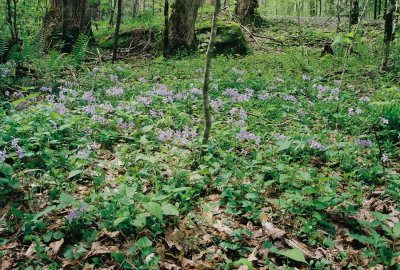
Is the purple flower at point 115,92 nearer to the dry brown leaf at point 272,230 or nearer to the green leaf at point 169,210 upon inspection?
the green leaf at point 169,210

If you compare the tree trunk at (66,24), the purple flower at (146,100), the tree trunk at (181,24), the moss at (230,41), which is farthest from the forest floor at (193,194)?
the moss at (230,41)

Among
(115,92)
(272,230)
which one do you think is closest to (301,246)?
(272,230)

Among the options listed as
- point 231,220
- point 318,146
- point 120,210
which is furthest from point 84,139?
point 318,146

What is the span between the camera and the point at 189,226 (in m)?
2.41

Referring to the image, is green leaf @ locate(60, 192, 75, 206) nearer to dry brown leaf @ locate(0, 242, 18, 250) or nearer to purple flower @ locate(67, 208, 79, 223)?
purple flower @ locate(67, 208, 79, 223)

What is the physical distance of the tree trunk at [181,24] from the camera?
9.62m

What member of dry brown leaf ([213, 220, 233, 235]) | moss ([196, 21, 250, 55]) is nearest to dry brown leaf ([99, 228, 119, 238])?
dry brown leaf ([213, 220, 233, 235])

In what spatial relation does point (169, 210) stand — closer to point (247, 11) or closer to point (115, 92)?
point (115, 92)

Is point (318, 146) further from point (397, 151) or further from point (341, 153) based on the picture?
point (397, 151)

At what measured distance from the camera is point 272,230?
2422 millimetres

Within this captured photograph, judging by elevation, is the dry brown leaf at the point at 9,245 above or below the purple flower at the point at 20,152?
below

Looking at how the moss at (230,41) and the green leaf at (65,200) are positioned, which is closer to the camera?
the green leaf at (65,200)

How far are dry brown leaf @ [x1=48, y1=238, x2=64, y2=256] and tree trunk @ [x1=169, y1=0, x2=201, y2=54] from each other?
8.52m

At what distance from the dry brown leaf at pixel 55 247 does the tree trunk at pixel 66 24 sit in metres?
6.94
